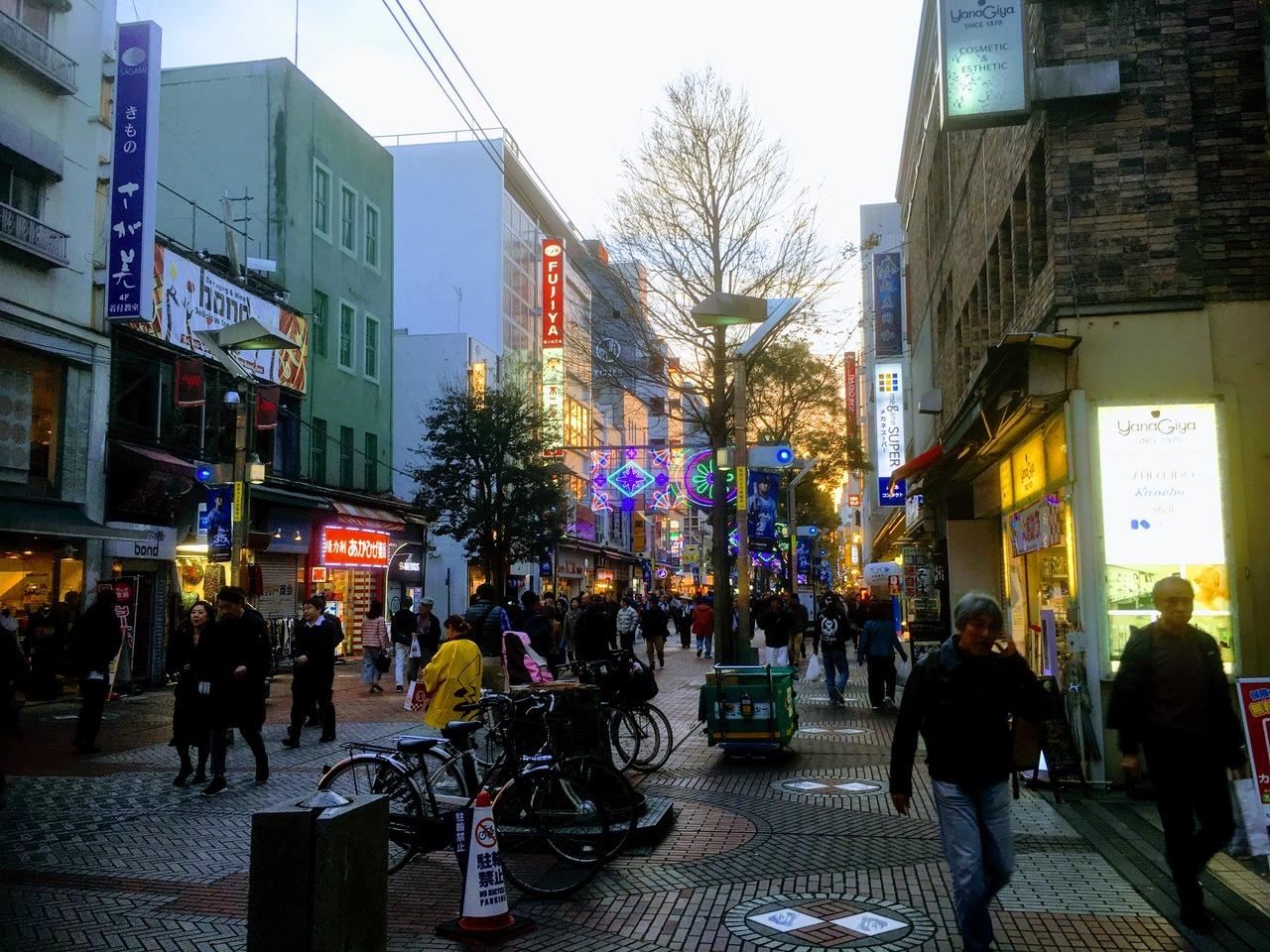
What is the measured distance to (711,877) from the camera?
7.30 m

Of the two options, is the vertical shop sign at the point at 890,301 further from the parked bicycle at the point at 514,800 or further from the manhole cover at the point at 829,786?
the parked bicycle at the point at 514,800

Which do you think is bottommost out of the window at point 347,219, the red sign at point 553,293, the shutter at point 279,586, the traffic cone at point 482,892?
the traffic cone at point 482,892

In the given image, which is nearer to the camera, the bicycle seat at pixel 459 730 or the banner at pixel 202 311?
the bicycle seat at pixel 459 730

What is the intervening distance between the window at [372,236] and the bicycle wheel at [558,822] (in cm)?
2802

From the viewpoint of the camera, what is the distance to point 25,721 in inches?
631

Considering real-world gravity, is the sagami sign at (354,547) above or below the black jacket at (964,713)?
above

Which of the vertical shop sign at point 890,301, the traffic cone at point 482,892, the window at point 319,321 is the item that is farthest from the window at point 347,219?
the traffic cone at point 482,892

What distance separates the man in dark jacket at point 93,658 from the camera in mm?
12812

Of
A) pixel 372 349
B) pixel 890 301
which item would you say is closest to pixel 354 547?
pixel 372 349

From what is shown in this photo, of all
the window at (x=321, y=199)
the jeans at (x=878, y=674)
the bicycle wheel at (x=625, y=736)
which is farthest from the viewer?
the window at (x=321, y=199)

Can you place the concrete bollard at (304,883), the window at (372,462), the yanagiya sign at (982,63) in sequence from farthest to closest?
the window at (372,462)
the yanagiya sign at (982,63)
the concrete bollard at (304,883)

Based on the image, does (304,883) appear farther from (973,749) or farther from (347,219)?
(347,219)

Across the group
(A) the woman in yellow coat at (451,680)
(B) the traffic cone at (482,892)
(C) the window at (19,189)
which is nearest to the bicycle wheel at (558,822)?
(B) the traffic cone at (482,892)

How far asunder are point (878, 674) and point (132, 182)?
1549 centimetres
